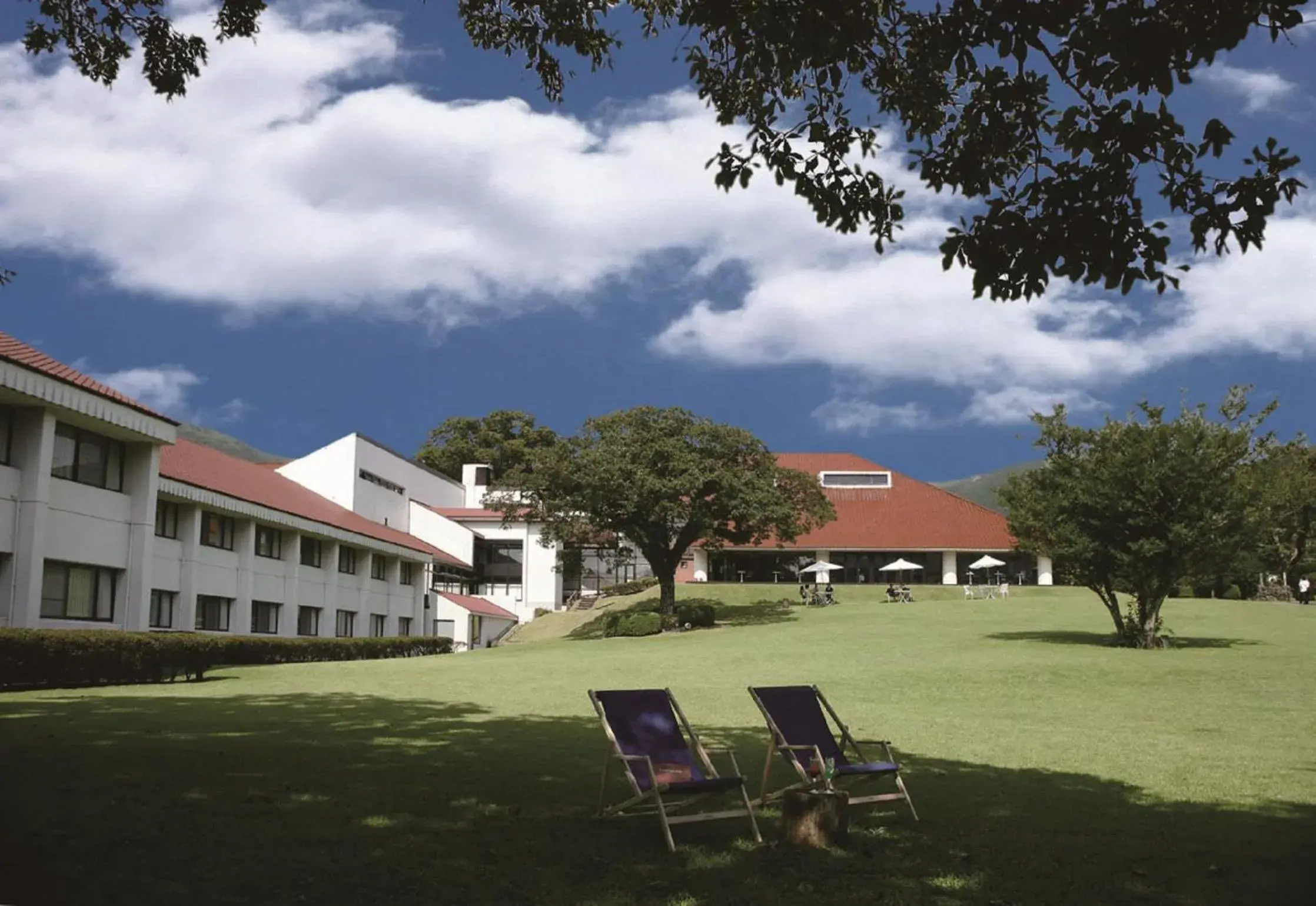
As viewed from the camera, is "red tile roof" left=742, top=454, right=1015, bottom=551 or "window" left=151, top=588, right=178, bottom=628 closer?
"window" left=151, top=588, right=178, bottom=628

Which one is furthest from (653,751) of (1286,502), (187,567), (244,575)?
(1286,502)

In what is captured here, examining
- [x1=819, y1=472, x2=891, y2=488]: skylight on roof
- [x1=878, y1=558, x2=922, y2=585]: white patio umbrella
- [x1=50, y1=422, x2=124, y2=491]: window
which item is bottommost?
[x1=878, y1=558, x2=922, y2=585]: white patio umbrella

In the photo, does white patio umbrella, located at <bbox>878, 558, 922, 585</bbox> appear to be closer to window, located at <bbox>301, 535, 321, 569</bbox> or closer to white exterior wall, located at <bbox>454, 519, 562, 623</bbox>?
white exterior wall, located at <bbox>454, 519, 562, 623</bbox>

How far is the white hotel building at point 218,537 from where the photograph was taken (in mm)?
26469

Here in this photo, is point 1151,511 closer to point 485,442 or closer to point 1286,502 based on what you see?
point 1286,502

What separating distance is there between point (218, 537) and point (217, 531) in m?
0.22

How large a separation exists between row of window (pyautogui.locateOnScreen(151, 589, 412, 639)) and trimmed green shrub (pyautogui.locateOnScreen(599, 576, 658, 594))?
16.9 m

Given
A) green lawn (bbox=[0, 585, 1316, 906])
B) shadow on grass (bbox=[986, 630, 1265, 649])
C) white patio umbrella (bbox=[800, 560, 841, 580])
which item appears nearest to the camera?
green lawn (bbox=[0, 585, 1316, 906])

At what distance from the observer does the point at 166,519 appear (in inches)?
1375

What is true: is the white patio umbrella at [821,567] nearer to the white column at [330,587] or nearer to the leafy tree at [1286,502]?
the leafy tree at [1286,502]

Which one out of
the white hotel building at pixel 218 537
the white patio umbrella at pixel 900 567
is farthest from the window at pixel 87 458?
the white patio umbrella at pixel 900 567

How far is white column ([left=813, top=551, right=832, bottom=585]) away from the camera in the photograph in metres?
71.4

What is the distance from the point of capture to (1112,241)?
794cm

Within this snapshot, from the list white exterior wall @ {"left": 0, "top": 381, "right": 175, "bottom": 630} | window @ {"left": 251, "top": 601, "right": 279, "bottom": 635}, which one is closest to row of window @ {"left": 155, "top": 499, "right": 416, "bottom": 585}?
window @ {"left": 251, "top": 601, "right": 279, "bottom": 635}
